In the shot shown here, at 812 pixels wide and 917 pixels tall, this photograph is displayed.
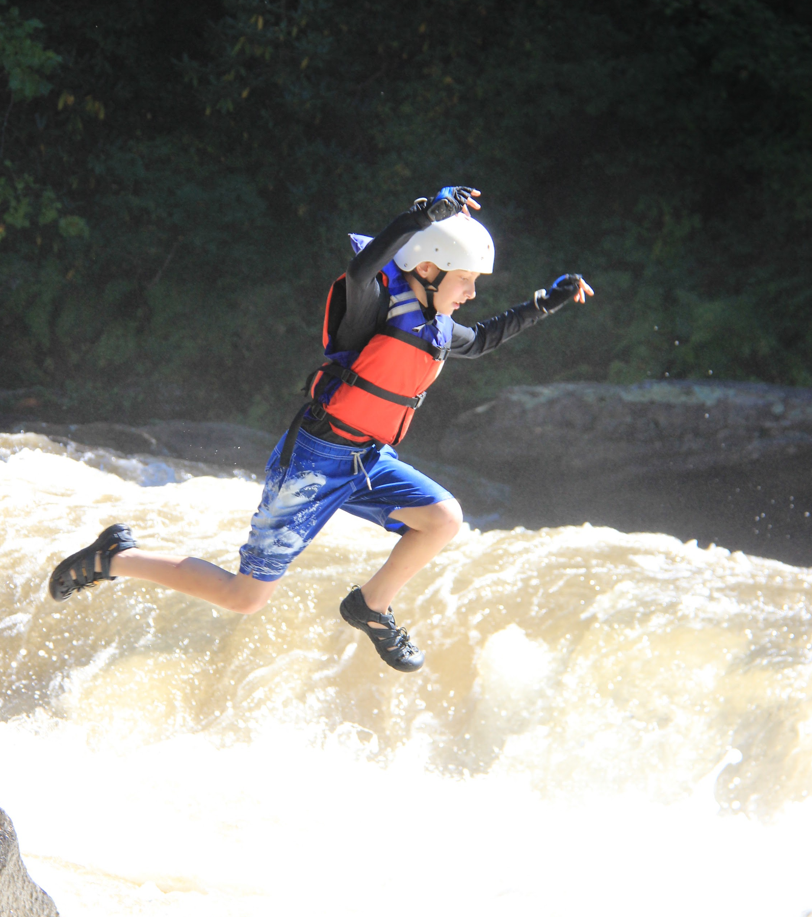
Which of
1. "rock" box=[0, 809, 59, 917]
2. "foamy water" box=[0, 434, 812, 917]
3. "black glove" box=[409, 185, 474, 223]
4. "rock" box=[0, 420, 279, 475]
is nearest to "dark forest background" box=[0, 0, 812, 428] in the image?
"rock" box=[0, 420, 279, 475]

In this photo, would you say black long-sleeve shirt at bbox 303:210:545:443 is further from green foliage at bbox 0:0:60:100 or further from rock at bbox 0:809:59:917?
green foliage at bbox 0:0:60:100

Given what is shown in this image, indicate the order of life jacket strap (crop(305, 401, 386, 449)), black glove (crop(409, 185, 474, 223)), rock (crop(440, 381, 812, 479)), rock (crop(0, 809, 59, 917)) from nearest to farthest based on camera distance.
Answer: rock (crop(0, 809, 59, 917)) → black glove (crop(409, 185, 474, 223)) → life jacket strap (crop(305, 401, 386, 449)) → rock (crop(440, 381, 812, 479))

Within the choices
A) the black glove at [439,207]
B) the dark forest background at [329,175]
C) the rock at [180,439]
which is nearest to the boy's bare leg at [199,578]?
the black glove at [439,207]

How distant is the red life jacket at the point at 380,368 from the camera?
9.21ft

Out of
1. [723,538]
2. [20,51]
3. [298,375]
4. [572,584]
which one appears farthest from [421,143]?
[572,584]

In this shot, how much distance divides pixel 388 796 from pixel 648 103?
25.7 feet

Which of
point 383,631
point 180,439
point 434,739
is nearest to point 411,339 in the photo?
point 383,631

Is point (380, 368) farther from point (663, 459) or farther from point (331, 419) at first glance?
point (663, 459)

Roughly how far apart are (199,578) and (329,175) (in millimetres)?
7359

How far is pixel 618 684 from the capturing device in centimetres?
365

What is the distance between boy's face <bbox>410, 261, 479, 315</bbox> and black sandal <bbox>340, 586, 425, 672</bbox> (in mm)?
984

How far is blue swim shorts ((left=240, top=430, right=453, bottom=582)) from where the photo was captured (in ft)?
9.52

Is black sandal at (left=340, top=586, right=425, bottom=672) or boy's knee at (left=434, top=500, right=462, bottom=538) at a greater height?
boy's knee at (left=434, top=500, right=462, bottom=538)

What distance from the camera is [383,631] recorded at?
310 cm
